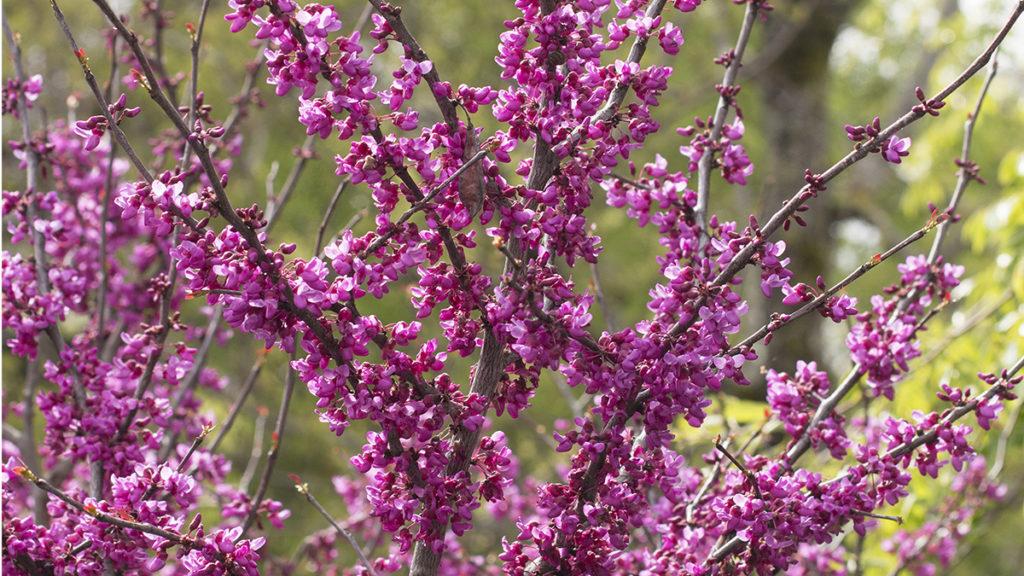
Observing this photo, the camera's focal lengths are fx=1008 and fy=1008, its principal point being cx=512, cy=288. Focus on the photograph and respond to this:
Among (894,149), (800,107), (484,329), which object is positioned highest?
(800,107)

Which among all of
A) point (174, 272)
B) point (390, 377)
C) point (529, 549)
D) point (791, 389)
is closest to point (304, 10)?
point (390, 377)

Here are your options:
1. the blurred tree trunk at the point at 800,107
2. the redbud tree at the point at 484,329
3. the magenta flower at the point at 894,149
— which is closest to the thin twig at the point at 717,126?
the redbud tree at the point at 484,329

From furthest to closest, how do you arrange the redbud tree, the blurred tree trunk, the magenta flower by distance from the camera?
the blurred tree trunk < the magenta flower < the redbud tree

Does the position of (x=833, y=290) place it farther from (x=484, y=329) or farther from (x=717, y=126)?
(x=717, y=126)

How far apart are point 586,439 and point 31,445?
200cm

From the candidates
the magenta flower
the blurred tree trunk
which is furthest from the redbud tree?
the blurred tree trunk

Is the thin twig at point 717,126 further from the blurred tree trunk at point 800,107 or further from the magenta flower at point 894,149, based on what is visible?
the blurred tree trunk at point 800,107

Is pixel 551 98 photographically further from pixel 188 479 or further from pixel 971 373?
pixel 971 373

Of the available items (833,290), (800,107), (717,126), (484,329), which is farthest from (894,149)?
(800,107)

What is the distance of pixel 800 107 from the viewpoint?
29.7ft

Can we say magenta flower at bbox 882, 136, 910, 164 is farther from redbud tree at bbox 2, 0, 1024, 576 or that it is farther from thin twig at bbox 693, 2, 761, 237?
thin twig at bbox 693, 2, 761, 237

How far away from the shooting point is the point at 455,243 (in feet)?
6.52

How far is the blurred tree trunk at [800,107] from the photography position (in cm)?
862

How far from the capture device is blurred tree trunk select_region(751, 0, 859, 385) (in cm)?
862
